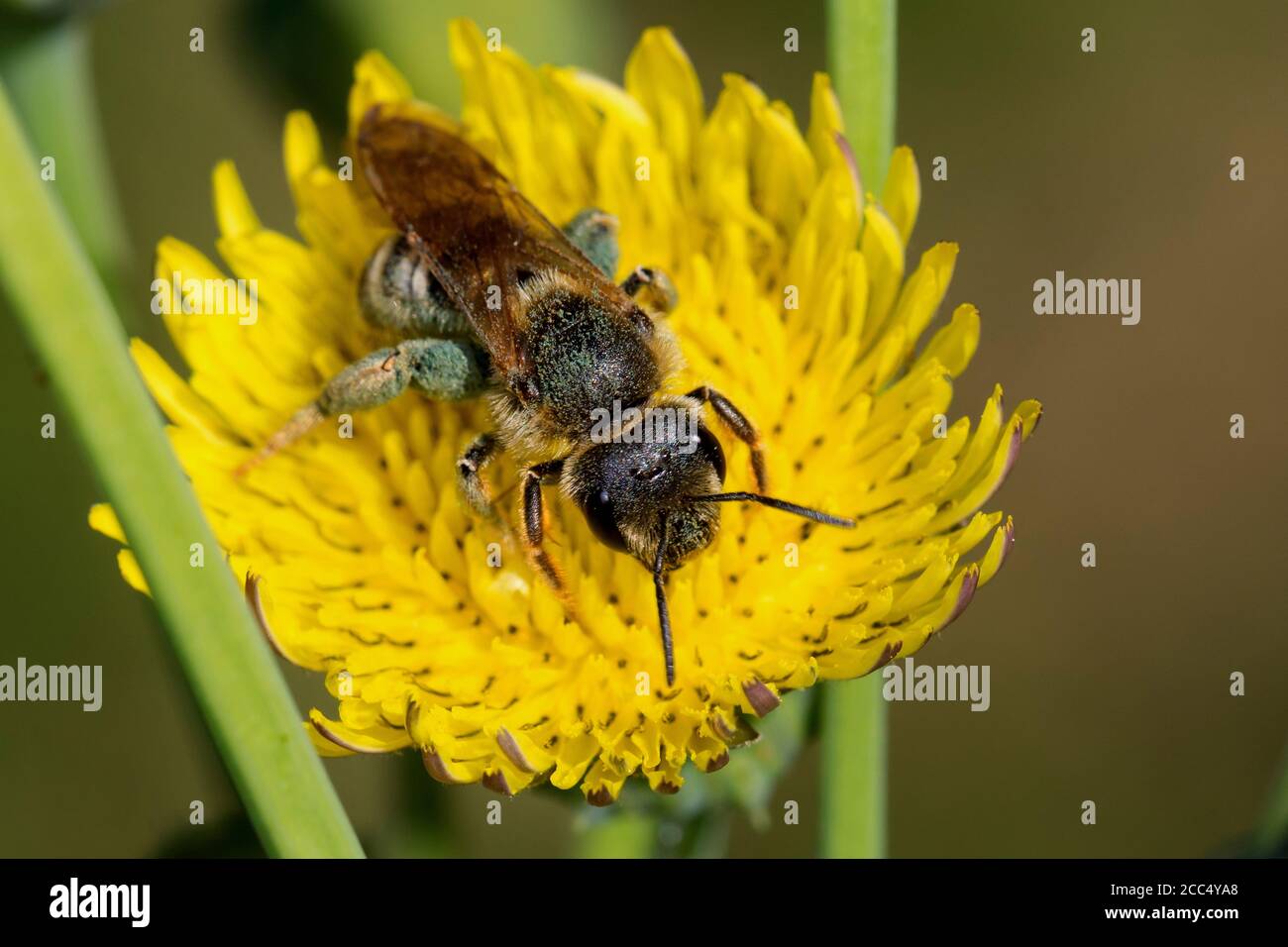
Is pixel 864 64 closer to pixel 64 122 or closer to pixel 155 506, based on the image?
pixel 155 506

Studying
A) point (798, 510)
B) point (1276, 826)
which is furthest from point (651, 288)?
point (1276, 826)

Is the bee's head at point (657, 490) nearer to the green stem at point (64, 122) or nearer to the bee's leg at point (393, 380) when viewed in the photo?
the bee's leg at point (393, 380)

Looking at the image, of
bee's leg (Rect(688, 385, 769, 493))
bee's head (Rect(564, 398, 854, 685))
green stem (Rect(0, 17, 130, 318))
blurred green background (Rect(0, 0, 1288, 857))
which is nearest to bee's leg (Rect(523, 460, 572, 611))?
bee's head (Rect(564, 398, 854, 685))

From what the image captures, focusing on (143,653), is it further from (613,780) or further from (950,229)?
(950,229)

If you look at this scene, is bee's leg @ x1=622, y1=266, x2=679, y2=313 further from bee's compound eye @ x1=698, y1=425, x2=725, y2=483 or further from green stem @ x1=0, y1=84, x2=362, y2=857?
green stem @ x1=0, y1=84, x2=362, y2=857

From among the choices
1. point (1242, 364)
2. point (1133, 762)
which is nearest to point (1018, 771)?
point (1133, 762)
